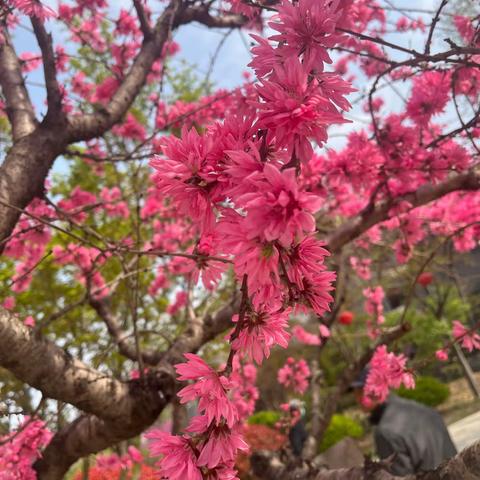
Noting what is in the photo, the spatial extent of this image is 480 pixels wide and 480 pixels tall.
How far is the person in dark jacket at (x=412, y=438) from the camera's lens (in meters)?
3.59

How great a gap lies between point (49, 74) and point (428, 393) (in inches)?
416

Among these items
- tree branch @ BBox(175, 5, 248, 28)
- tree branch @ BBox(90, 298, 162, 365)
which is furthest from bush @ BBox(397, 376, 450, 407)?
tree branch @ BBox(175, 5, 248, 28)

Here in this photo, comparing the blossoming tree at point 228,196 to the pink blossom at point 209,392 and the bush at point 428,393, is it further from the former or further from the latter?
the bush at point 428,393

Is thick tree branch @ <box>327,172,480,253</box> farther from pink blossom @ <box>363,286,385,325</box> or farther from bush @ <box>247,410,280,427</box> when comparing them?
bush @ <box>247,410,280,427</box>

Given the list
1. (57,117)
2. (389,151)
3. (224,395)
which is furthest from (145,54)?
(224,395)

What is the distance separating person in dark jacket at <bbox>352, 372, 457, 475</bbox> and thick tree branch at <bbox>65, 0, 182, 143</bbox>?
3339 millimetres

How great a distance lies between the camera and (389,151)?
2984mm

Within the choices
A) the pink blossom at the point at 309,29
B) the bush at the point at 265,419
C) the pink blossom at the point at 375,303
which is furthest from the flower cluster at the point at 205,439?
the bush at the point at 265,419

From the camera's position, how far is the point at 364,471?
2.02 m

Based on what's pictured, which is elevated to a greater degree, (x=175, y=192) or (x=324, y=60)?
(x=324, y=60)

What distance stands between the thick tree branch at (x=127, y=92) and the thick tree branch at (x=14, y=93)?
0.26 m

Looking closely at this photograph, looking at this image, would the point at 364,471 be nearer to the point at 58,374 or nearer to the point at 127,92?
the point at 58,374

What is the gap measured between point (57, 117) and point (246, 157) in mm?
2228

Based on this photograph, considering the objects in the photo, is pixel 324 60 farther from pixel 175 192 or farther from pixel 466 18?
pixel 466 18
